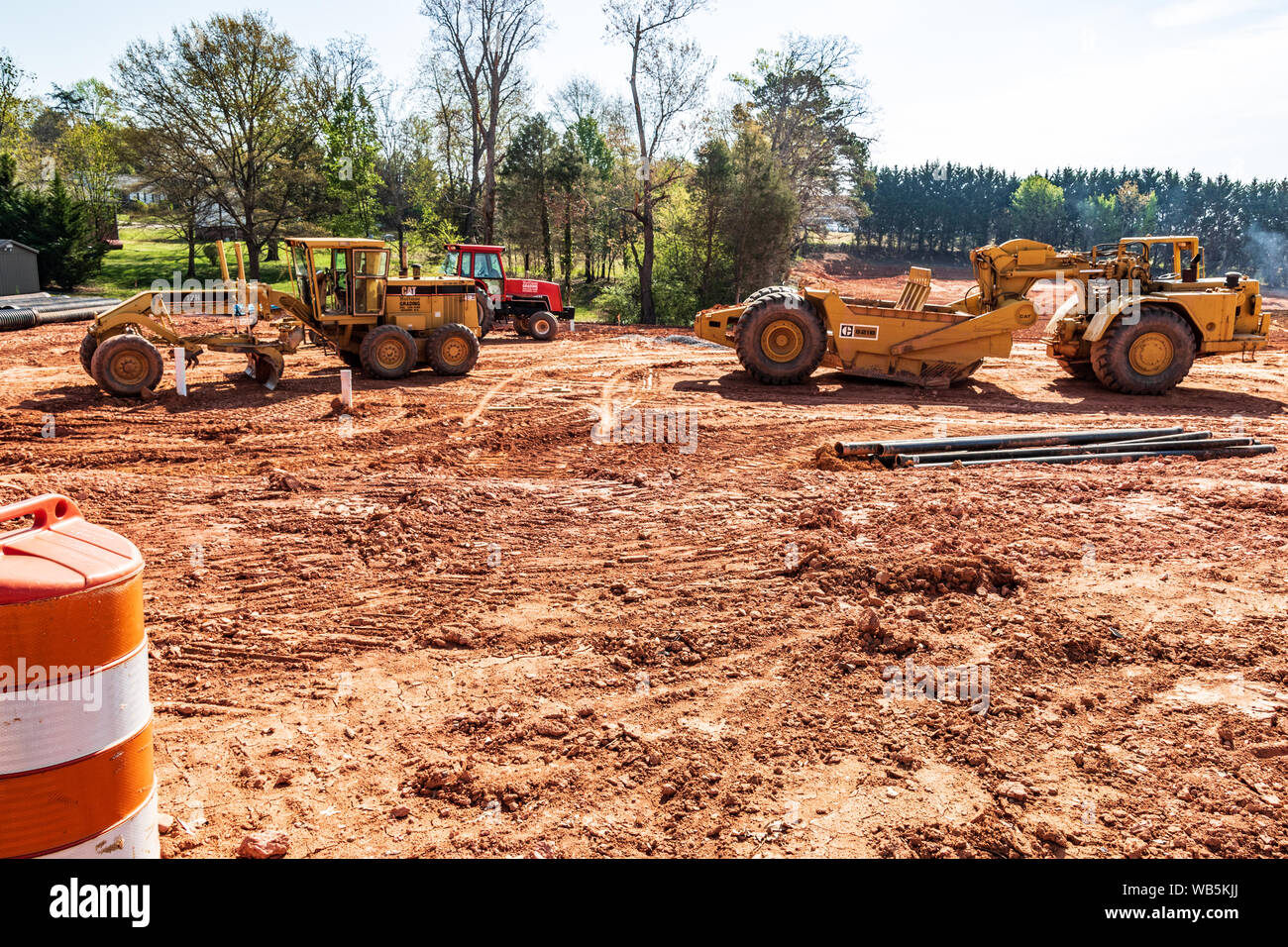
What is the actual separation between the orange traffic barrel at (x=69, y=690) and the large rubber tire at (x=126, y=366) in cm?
1222

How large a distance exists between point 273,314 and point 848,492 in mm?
11735

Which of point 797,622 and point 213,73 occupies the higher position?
point 213,73

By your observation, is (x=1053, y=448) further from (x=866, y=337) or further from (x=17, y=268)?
(x=17, y=268)

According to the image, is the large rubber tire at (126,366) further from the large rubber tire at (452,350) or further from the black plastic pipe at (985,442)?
the black plastic pipe at (985,442)

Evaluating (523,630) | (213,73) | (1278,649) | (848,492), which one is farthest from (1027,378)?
(213,73)

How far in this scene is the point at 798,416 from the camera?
13227 mm

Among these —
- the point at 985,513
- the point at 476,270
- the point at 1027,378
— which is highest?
the point at 476,270

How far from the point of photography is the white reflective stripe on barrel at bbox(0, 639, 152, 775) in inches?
106

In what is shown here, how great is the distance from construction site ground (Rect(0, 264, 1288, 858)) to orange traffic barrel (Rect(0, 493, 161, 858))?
1171 millimetres

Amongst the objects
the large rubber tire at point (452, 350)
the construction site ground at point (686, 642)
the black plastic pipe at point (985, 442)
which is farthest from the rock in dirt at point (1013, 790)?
the large rubber tire at point (452, 350)

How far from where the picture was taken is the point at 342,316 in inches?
630

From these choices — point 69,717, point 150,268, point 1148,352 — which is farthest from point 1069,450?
point 150,268
